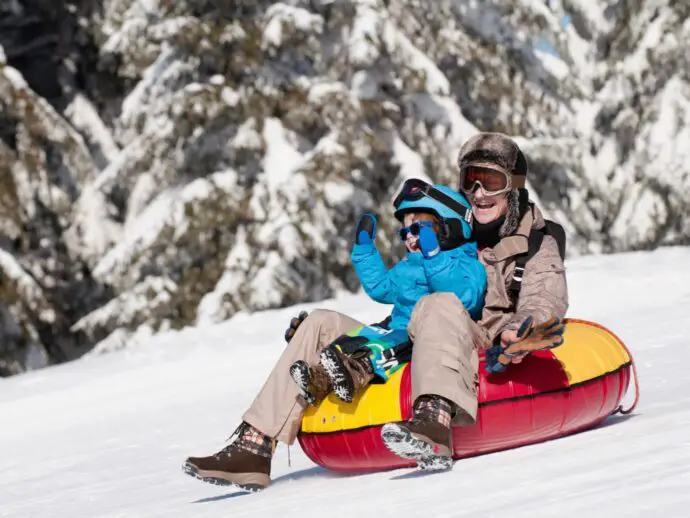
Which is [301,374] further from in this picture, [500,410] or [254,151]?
[254,151]

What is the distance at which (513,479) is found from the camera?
3.35m

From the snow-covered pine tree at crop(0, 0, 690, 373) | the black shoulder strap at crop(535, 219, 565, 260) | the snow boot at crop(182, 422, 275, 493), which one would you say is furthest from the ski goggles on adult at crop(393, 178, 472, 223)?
the snow-covered pine tree at crop(0, 0, 690, 373)

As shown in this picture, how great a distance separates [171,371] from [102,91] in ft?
32.0

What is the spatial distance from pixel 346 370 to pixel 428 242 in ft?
1.95

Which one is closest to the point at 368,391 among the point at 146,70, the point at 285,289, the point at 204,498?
the point at 204,498

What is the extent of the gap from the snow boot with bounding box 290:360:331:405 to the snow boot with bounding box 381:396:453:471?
0.48 meters

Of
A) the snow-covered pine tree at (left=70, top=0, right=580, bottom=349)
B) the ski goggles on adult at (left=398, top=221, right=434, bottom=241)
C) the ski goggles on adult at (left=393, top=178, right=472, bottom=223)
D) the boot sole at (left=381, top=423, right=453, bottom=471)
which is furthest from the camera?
the snow-covered pine tree at (left=70, top=0, right=580, bottom=349)

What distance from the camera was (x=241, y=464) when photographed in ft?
13.8

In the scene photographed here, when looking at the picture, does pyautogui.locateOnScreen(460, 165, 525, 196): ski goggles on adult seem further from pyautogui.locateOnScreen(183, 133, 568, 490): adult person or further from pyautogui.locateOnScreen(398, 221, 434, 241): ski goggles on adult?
pyautogui.locateOnScreen(398, 221, 434, 241): ski goggles on adult

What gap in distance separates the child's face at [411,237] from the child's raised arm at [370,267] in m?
0.19

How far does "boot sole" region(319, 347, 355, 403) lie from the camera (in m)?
4.08

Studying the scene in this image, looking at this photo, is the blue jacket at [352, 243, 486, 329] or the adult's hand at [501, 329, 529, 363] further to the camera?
the blue jacket at [352, 243, 486, 329]

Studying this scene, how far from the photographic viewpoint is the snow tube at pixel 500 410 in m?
4.10

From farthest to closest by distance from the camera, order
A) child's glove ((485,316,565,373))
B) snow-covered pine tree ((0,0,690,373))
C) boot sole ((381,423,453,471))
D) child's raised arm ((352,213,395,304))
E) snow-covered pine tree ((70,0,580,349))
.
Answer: snow-covered pine tree ((0,0,690,373)), snow-covered pine tree ((70,0,580,349)), child's raised arm ((352,213,395,304)), child's glove ((485,316,565,373)), boot sole ((381,423,453,471))
